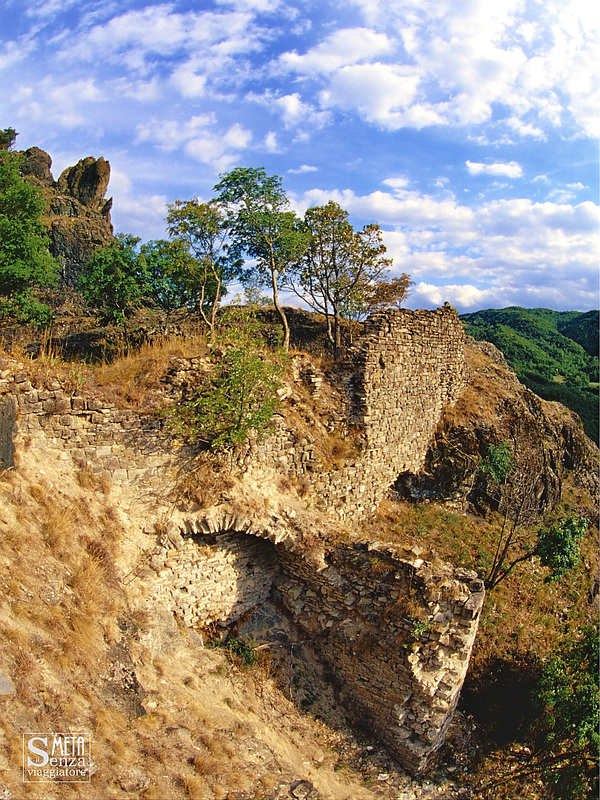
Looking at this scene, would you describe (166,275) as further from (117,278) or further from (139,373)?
(139,373)

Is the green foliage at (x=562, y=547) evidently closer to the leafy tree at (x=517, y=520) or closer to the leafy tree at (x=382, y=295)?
the leafy tree at (x=517, y=520)

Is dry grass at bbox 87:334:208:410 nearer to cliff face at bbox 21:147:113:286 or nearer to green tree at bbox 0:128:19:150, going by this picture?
cliff face at bbox 21:147:113:286

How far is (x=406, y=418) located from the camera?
13172 millimetres

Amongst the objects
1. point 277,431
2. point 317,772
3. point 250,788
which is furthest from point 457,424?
point 250,788

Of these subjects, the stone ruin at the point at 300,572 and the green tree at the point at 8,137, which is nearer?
the stone ruin at the point at 300,572

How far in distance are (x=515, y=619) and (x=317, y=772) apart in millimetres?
5723

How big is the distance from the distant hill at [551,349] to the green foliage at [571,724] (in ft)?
85.0

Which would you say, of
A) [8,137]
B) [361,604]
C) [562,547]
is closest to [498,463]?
[562,547]

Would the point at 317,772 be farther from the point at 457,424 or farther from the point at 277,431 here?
the point at 457,424

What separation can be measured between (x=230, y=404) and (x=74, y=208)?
4529cm

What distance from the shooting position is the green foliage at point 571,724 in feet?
26.2

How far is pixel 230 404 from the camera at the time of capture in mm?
9023

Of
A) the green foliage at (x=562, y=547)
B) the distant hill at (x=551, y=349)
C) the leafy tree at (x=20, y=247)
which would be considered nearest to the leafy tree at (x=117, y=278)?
the leafy tree at (x=20, y=247)

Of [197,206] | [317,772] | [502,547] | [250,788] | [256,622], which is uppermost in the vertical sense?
[197,206]
